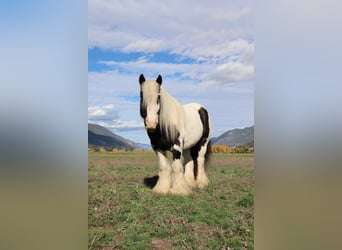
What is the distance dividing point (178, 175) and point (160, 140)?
30 centimetres

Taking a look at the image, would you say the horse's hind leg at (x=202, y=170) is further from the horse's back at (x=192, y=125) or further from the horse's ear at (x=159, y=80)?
the horse's ear at (x=159, y=80)

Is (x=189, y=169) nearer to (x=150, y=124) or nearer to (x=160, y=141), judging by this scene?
(x=160, y=141)

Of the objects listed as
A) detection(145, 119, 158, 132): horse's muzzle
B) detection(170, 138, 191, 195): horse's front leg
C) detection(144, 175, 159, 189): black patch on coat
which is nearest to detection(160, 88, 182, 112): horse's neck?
detection(145, 119, 158, 132): horse's muzzle

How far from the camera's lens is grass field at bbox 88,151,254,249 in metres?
2.39

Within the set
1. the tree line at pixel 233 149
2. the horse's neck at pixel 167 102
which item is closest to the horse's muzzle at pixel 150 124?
the horse's neck at pixel 167 102

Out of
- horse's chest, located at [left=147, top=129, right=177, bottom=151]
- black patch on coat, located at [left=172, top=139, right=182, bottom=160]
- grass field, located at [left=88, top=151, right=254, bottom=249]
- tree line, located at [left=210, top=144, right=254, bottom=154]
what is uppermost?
horse's chest, located at [left=147, top=129, right=177, bottom=151]

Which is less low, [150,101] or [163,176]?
[150,101]

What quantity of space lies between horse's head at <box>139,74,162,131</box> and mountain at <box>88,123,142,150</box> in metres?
0.19

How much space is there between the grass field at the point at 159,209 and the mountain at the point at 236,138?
4.4 inches

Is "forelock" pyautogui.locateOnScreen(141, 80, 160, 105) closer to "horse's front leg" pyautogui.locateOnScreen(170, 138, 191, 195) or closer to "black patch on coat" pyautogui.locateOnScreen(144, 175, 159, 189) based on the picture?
"horse's front leg" pyautogui.locateOnScreen(170, 138, 191, 195)

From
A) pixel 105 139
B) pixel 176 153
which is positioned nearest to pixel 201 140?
pixel 176 153

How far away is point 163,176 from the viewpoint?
266 centimetres
